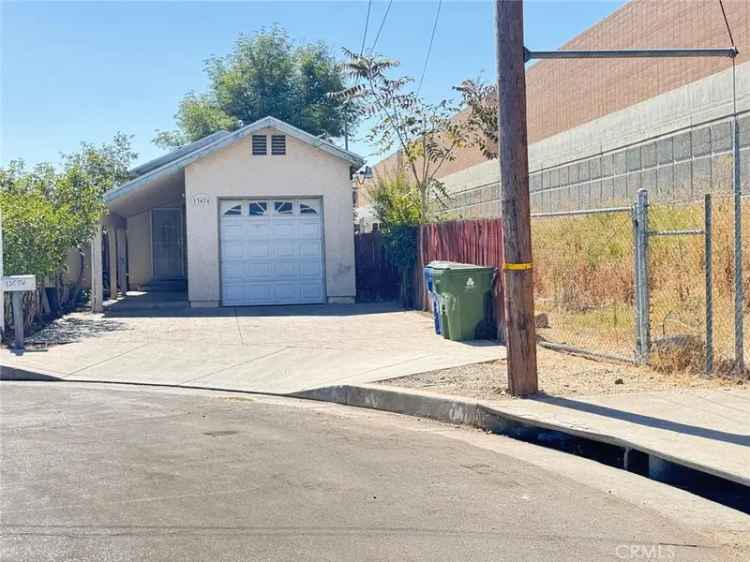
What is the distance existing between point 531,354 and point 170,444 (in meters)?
3.95

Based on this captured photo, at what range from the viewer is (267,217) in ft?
72.3

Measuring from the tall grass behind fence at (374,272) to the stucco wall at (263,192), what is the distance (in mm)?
904

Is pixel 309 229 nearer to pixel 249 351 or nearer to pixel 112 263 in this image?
pixel 112 263

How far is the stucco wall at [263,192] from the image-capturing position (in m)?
21.6

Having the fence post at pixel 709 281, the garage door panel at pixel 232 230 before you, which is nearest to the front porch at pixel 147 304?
the garage door panel at pixel 232 230

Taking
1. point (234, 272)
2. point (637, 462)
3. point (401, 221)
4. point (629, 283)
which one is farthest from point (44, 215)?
point (637, 462)

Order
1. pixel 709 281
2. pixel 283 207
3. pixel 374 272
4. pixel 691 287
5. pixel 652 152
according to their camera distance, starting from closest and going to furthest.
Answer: pixel 709 281, pixel 691 287, pixel 652 152, pixel 283 207, pixel 374 272

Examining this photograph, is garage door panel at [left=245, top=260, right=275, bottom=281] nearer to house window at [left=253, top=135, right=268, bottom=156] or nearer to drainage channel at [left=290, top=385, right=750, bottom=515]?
house window at [left=253, top=135, right=268, bottom=156]

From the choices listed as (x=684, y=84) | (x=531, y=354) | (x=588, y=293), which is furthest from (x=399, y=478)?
(x=684, y=84)

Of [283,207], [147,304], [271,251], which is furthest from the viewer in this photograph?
[147,304]

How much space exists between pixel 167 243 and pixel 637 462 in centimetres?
2503

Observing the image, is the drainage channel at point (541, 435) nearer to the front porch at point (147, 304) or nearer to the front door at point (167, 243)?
the front porch at point (147, 304)

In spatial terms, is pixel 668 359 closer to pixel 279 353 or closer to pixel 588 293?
pixel 588 293

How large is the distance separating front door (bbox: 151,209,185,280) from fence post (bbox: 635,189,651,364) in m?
21.8
